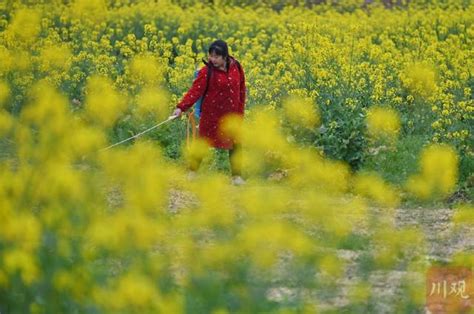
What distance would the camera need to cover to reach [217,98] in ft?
31.0

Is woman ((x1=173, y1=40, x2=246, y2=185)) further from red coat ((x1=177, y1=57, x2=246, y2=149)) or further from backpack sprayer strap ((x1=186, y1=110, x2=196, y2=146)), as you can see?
backpack sprayer strap ((x1=186, y1=110, x2=196, y2=146))

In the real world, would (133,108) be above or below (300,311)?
below

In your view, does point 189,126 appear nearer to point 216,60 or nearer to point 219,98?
point 219,98

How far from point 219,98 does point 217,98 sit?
16 mm

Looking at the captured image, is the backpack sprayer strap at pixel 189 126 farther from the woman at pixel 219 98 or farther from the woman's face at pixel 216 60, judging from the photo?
the woman's face at pixel 216 60

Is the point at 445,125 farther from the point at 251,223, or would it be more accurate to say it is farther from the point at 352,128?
the point at 251,223

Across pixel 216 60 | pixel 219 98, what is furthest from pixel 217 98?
pixel 216 60

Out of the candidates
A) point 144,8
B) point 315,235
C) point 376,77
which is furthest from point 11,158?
point 144,8

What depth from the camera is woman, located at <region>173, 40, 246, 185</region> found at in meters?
9.32

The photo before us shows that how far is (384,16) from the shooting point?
17.5 meters

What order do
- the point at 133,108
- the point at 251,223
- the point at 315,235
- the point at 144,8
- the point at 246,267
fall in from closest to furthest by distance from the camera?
1. the point at 246,267
2. the point at 251,223
3. the point at 315,235
4. the point at 133,108
5. the point at 144,8

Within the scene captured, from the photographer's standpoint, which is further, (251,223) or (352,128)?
(352,128)

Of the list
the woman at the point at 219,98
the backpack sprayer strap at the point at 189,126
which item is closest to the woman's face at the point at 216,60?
the woman at the point at 219,98

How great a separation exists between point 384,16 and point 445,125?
6.99m
